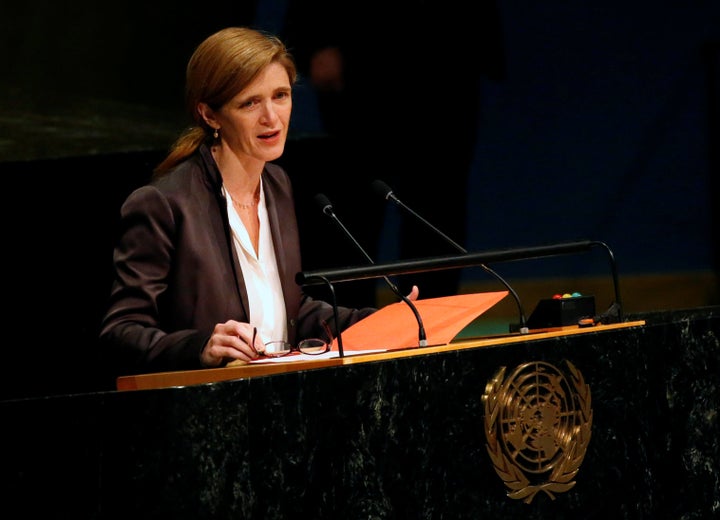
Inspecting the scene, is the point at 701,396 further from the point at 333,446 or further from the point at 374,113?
the point at 374,113

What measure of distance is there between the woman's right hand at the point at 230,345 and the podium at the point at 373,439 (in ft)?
0.28

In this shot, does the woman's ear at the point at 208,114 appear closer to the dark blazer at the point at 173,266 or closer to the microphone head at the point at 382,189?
the dark blazer at the point at 173,266

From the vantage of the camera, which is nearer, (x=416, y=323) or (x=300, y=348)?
(x=300, y=348)

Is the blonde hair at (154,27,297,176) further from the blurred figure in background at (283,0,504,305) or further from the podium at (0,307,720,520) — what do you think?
the blurred figure in background at (283,0,504,305)

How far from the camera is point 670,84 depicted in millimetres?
4855

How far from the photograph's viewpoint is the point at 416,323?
2107 millimetres

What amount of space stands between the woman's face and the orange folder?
0.51 m

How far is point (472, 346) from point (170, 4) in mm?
1969

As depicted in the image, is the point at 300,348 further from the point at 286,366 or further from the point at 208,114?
the point at 208,114

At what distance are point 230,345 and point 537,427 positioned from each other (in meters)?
0.54

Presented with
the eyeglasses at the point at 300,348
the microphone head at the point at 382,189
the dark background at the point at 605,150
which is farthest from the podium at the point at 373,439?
the dark background at the point at 605,150

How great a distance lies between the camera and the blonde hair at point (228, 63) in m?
2.49

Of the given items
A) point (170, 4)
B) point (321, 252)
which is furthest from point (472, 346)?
point (170, 4)

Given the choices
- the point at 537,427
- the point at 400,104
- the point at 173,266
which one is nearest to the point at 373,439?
the point at 537,427
